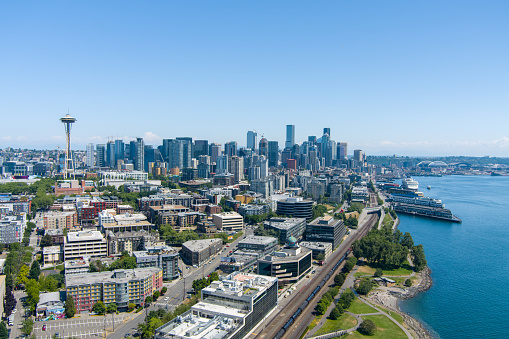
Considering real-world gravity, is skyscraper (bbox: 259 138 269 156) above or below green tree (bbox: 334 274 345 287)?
above

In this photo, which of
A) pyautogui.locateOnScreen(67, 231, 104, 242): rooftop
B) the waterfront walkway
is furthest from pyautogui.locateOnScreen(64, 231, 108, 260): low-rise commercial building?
the waterfront walkway

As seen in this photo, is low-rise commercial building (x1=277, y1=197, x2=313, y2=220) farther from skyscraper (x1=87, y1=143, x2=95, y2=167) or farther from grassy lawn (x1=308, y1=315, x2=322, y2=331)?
skyscraper (x1=87, y1=143, x2=95, y2=167)

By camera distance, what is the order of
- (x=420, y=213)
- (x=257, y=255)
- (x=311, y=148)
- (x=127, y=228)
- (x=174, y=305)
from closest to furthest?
(x=174, y=305)
(x=257, y=255)
(x=127, y=228)
(x=420, y=213)
(x=311, y=148)

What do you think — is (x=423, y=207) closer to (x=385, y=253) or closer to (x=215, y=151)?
(x=385, y=253)

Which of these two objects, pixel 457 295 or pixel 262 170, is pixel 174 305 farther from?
pixel 262 170

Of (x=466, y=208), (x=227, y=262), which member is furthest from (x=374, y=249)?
(x=466, y=208)

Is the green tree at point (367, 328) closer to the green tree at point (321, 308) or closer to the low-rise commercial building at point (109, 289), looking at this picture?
the green tree at point (321, 308)

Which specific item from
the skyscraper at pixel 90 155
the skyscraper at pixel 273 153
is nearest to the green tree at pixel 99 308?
the skyscraper at pixel 90 155
